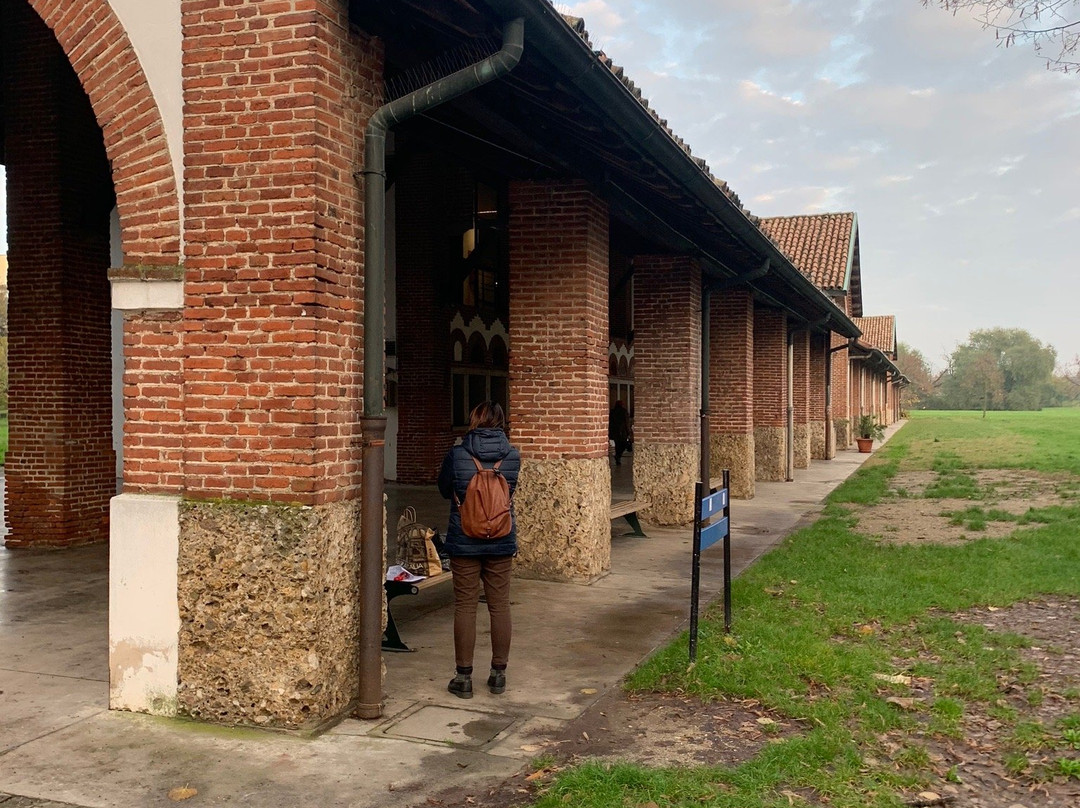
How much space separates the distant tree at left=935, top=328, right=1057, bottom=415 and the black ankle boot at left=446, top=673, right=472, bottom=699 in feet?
376

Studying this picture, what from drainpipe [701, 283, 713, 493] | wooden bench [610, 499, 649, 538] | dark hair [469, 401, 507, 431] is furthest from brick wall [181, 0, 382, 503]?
drainpipe [701, 283, 713, 493]

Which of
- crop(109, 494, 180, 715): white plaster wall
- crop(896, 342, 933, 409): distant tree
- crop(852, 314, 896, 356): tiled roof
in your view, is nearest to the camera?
crop(109, 494, 180, 715): white plaster wall

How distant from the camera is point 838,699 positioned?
548 centimetres

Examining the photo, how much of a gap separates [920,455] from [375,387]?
26.9 metres

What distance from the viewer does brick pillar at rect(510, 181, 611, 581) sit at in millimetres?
9117

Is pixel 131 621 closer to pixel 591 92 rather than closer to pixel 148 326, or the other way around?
pixel 148 326

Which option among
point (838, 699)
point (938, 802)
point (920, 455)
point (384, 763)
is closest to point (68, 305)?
point (384, 763)

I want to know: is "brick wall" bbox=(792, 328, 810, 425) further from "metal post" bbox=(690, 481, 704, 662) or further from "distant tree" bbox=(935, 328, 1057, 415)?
"distant tree" bbox=(935, 328, 1057, 415)

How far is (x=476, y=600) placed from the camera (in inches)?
215

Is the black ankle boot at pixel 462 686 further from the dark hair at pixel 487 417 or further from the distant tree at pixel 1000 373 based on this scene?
the distant tree at pixel 1000 373

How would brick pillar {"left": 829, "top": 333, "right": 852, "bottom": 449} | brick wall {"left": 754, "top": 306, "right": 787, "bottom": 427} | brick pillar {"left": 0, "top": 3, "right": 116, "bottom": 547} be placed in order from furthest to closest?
brick pillar {"left": 829, "top": 333, "right": 852, "bottom": 449} < brick wall {"left": 754, "top": 306, "right": 787, "bottom": 427} < brick pillar {"left": 0, "top": 3, "right": 116, "bottom": 547}

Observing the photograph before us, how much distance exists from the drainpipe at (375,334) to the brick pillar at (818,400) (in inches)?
931

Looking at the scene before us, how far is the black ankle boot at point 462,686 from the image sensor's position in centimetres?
557

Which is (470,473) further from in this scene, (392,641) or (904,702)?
(904,702)
